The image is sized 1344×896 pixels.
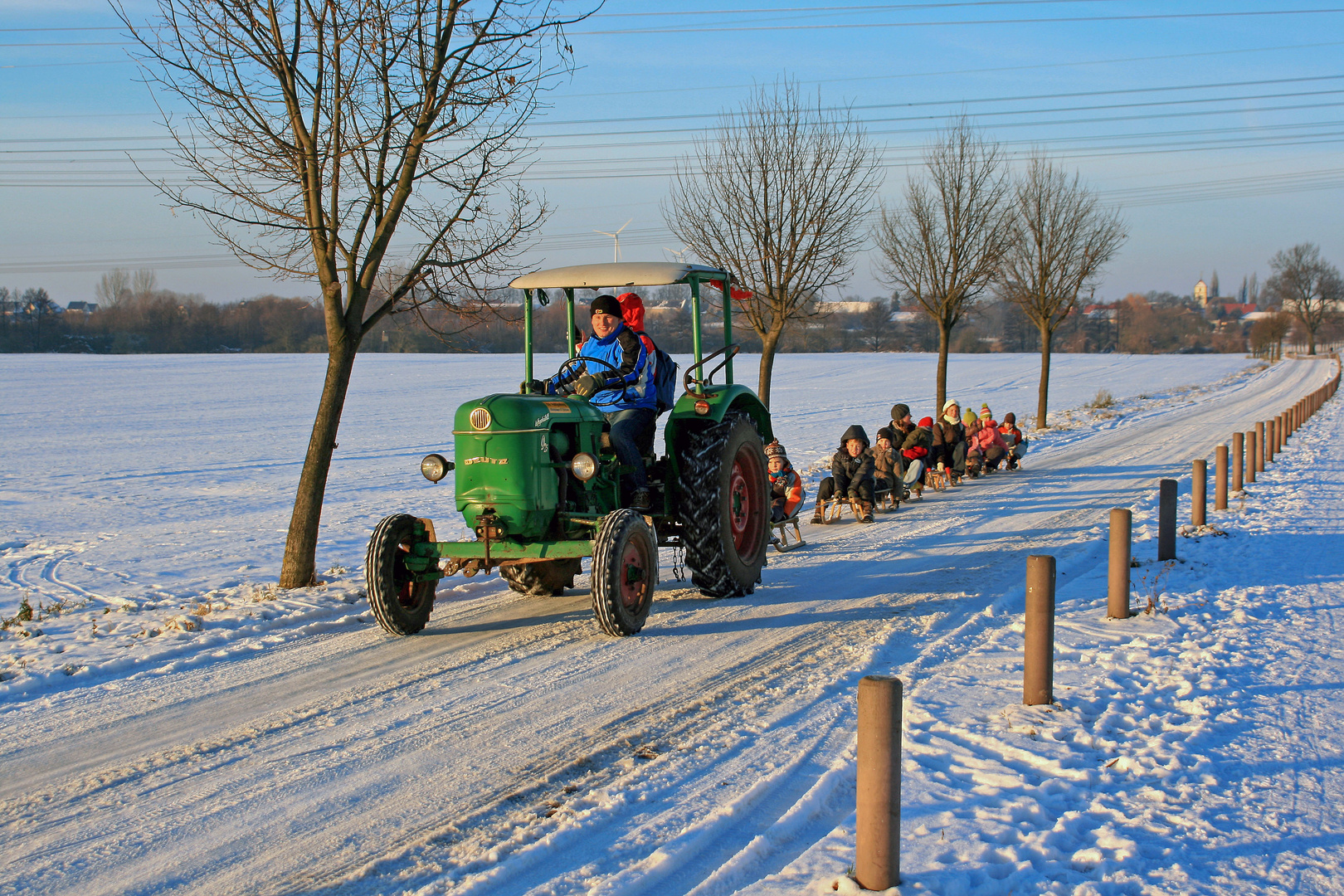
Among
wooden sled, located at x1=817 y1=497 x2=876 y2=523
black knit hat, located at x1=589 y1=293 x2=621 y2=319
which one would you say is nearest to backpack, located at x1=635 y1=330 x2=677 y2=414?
black knit hat, located at x1=589 y1=293 x2=621 y2=319

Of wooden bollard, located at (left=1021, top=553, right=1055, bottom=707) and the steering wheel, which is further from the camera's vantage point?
the steering wheel

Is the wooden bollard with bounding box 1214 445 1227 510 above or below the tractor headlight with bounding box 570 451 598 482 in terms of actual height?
below

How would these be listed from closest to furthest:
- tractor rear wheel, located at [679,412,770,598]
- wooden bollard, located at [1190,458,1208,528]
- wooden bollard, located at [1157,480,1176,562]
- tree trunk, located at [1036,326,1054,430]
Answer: tractor rear wheel, located at [679,412,770,598] < wooden bollard, located at [1157,480,1176,562] < wooden bollard, located at [1190,458,1208,528] < tree trunk, located at [1036,326,1054,430]

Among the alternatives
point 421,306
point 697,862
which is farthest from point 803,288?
point 697,862

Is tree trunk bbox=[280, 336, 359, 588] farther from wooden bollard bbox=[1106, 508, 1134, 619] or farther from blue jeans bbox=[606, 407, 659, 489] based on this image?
wooden bollard bbox=[1106, 508, 1134, 619]

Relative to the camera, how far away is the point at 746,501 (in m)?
8.21

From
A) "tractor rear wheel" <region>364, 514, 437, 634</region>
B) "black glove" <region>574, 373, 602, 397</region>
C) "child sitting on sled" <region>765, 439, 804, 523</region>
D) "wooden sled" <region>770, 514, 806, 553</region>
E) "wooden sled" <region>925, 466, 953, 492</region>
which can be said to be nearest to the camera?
"tractor rear wheel" <region>364, 514, 437, 634</region>

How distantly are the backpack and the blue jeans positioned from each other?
0.16 m

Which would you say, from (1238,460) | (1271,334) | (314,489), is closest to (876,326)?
(1271,334)

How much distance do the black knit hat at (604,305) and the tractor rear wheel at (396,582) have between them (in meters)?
1.89

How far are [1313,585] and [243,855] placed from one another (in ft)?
26.4

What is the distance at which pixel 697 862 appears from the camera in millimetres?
3574

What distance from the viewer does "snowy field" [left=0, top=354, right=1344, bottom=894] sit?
3.61m

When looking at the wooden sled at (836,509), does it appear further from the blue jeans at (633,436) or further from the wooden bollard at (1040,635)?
the wooden bollard at (1040,635)
